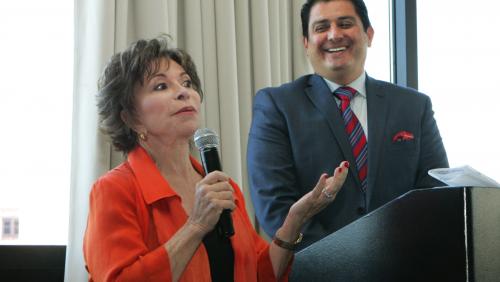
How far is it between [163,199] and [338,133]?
2.52ft

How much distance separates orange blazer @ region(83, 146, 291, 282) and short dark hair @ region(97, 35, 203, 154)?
75mm

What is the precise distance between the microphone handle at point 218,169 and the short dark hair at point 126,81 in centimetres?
37

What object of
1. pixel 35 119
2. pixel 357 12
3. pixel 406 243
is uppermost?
pixel 357 12

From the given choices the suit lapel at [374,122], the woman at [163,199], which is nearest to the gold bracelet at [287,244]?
the woman at [163,199]

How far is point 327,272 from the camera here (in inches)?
50.4

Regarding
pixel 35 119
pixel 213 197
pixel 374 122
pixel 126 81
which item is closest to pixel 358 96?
pixel 374 122

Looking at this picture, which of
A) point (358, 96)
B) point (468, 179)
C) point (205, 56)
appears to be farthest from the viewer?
point (205, 56)

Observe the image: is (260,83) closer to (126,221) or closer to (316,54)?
(316,54)

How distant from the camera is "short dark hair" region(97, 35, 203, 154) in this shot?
1794 millimetres

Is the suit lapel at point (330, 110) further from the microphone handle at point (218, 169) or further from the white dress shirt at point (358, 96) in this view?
the microphone handle at point (218, 169)

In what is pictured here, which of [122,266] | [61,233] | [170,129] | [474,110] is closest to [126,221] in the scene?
[122,266]

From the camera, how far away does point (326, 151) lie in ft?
7.11

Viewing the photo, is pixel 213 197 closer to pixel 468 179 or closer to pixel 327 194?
pixel 327 194

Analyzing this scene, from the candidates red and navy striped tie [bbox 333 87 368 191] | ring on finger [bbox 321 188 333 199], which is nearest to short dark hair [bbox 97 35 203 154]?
ring on finger [bbox 321 188 333 199]
